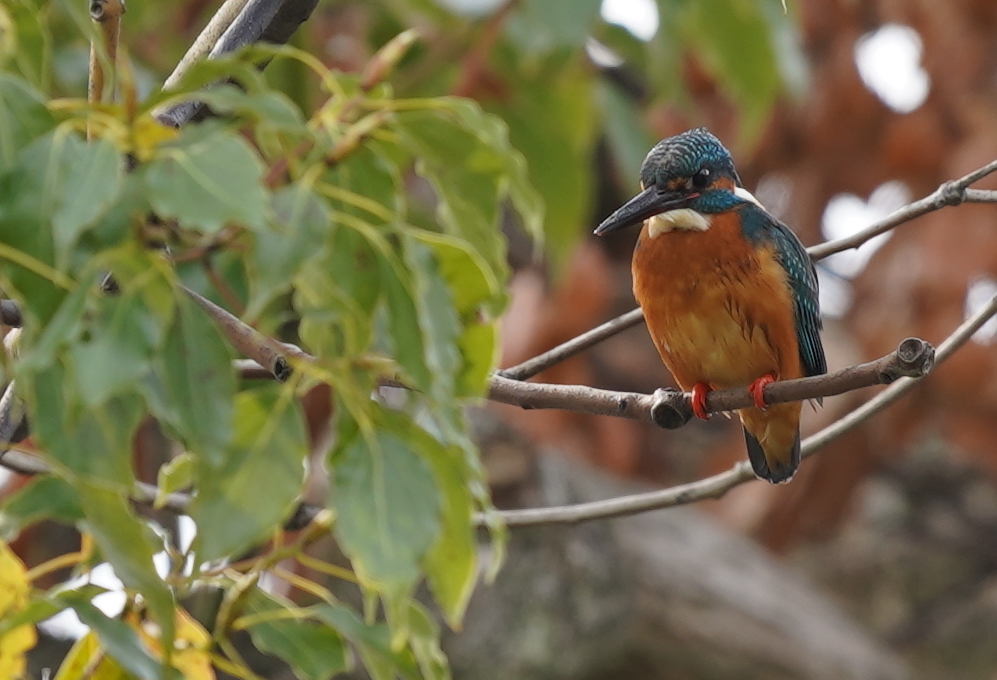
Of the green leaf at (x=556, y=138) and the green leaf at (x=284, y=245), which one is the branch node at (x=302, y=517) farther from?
the green leaf at (x=556, y=138)

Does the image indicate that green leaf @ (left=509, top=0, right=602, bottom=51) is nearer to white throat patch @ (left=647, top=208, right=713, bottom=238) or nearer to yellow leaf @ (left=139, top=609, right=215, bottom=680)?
white throat patch @ (left=647, top=208, right=713, bottom=238)

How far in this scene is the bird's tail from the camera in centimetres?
266

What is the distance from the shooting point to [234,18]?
1.68 meters

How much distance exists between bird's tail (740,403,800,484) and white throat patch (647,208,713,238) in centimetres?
39

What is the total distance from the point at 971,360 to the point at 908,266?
0.43m

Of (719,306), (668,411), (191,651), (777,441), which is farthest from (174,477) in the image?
(777,441)

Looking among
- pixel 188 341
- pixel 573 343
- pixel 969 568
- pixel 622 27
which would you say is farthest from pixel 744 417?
pixel 969 568

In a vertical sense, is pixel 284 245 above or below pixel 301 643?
above

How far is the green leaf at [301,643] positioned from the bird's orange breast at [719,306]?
3.28ft

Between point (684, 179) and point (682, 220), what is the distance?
8 centimetres

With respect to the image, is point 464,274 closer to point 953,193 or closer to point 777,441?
point 953,193

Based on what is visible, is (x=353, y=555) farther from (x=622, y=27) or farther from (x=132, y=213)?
(x=622, y=27)

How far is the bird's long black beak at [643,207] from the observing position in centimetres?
228

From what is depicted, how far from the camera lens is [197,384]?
125 centimetres
